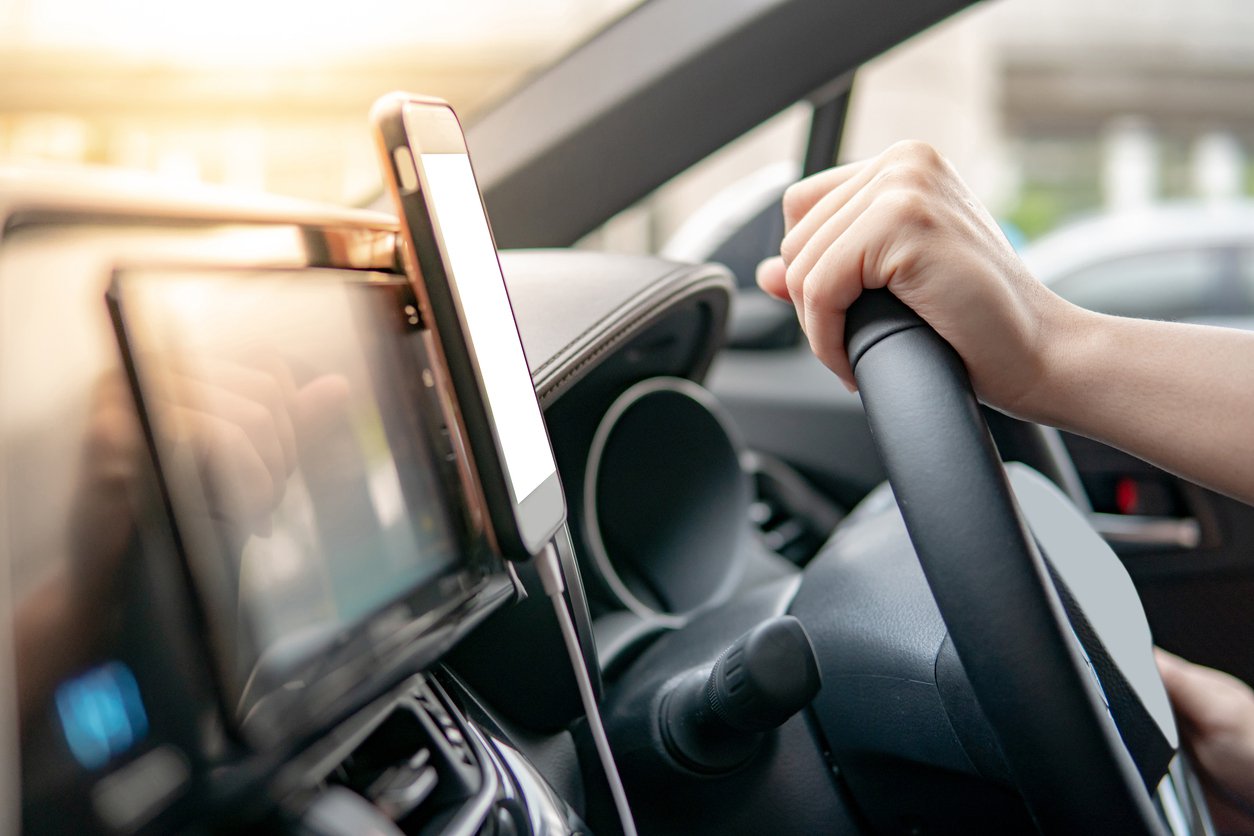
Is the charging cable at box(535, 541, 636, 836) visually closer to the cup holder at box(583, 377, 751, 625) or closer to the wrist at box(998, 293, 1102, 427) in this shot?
the cup holder at box(583, 377, 751, 625)

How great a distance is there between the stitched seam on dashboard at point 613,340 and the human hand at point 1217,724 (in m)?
0.63

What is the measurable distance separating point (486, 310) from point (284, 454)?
0.60 feet

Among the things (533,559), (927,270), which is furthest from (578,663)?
(927,270)

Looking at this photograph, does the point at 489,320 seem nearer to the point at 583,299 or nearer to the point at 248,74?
the point at 583,299

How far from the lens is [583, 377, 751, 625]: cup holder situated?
103 cm

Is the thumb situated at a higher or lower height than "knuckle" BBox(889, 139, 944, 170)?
lower

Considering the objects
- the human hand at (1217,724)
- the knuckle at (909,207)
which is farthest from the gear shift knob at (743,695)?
the human hand at (1217,724)

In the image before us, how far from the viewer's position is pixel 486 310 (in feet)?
2.28

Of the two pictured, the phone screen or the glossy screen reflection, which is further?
the phone screen

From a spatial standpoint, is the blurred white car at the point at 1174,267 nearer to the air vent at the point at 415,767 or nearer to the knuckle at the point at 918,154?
the knuckle at the point at 918,154

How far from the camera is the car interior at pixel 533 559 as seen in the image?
46cm

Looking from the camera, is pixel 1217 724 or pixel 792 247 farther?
pixel 1217 724

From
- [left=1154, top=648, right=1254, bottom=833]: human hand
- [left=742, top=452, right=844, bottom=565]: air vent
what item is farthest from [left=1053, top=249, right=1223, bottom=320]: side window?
[left=1154, top=648, right=1254, bottom=833]: human hand

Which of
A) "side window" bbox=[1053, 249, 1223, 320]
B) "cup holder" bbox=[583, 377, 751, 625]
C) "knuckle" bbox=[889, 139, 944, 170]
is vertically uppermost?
"knuckle" bbox=[889, 139, 944, 170]
